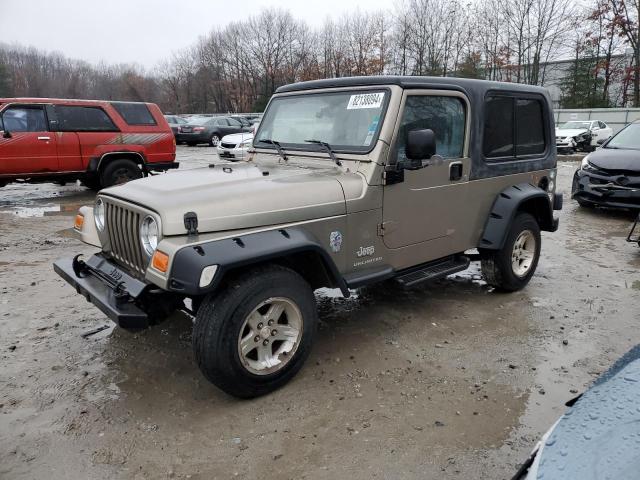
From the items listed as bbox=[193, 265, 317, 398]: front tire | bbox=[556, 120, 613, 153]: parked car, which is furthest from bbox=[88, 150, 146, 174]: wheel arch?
bbox=[556, 120, 613, 153]: parked car

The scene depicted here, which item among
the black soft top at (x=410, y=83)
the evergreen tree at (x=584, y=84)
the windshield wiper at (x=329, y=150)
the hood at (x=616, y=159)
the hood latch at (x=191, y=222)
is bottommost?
the hood at (x=616, y=159)

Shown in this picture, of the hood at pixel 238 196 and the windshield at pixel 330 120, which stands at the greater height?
the windshield at pixel 330 120

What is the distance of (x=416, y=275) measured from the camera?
13.8 feet

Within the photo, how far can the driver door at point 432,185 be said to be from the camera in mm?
3855

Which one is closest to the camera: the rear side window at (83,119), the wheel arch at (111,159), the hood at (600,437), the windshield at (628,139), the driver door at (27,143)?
the hood at (600,437)

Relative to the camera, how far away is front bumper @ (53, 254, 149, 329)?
2.96 m

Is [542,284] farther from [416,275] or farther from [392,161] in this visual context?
[392,161]

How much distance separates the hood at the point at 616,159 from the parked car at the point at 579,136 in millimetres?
13861

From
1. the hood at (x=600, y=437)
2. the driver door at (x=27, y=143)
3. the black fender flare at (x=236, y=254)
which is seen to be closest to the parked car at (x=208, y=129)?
the driver door at (x=27, y=143)

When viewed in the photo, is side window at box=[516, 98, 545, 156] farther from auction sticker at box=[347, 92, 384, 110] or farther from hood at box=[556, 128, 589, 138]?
hood at box=[556, 128, 589, 138]

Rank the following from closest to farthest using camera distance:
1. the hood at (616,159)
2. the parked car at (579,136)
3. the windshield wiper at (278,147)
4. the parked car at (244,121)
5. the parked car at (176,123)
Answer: the windshield wiper at (278,147)
the hood at (616,159)
the parked car at (579,136)
the parked car at (176,123)
the parked car at (244,121)

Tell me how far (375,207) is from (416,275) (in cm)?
84

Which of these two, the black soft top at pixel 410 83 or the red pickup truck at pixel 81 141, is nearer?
the black soft top at pixel 410 83

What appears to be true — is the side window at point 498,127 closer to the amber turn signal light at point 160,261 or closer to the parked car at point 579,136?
the amber turn signal light at point 160,261
